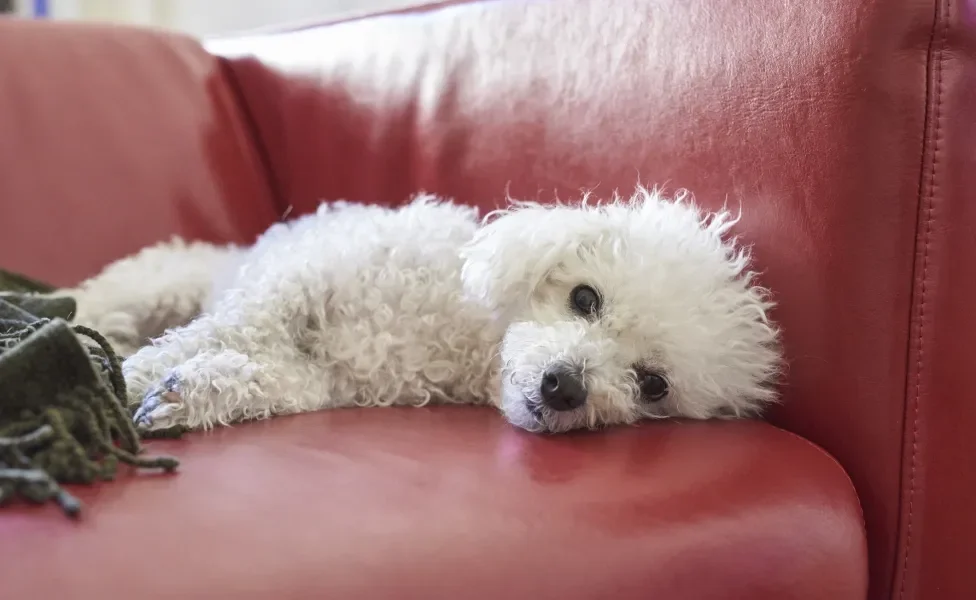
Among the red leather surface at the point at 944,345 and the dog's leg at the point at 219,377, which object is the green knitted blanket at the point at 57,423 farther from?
the red leather surface at the point at 944,345

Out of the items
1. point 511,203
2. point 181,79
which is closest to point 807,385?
point 511,203

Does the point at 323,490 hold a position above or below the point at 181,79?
below

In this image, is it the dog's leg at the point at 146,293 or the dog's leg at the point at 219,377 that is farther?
the dog's leg at the point at 146,293

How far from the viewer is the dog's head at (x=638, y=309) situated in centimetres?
107

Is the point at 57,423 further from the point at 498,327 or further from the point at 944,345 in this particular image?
the point at 944,345

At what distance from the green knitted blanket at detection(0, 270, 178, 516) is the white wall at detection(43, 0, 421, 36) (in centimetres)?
187

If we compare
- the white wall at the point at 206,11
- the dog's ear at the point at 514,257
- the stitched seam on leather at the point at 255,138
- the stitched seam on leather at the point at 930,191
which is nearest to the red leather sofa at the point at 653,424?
the stitched seam on leather at the point at 930,191

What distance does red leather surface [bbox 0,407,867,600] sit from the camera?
0.66 meters

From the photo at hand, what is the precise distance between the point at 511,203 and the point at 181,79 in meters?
0.82

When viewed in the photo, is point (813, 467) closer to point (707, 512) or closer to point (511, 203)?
point (707, 512)

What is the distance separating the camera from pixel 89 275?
1.53 m

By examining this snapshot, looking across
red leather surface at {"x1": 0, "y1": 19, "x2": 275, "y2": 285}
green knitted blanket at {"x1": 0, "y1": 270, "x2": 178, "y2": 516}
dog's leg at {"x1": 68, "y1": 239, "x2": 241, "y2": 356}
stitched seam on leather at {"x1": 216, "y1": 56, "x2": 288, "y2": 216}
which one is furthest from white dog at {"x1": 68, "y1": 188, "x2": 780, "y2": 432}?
stitched seam on leather at {"x1": 216, "y1": 56, "x2": 288, "y2": 216}

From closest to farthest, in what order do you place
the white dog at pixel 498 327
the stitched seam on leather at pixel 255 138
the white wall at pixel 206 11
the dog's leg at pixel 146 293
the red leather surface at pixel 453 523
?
the red leather surface at pixel 453 523
the white dog at pixel 498 327
the dog's leg at pixel 146 293
the stitched seam on leather at pixel 255 138
the white wall at pixel 206 11

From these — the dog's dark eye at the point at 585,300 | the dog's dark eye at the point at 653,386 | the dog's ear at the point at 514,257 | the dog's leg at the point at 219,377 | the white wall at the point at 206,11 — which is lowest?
the dog's dark eye at the point at 653,386
